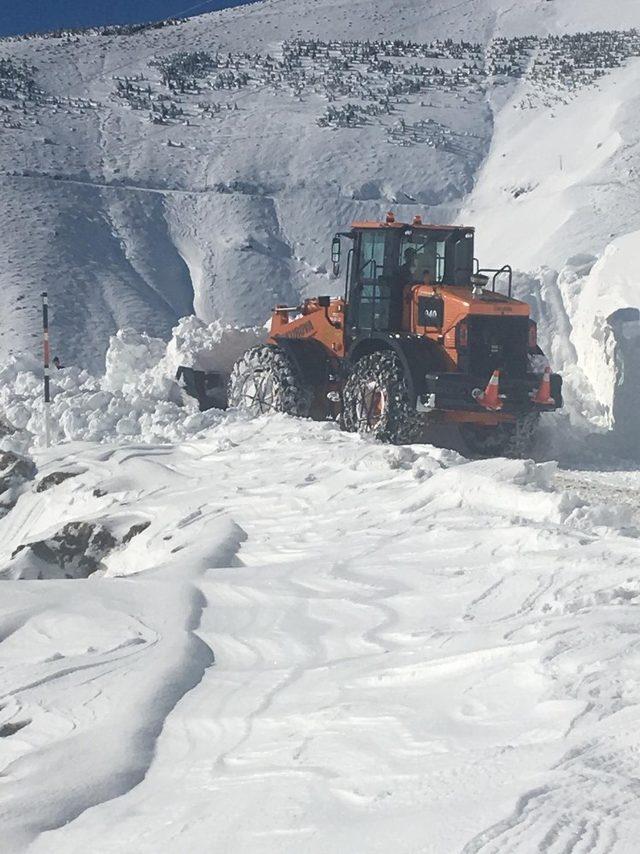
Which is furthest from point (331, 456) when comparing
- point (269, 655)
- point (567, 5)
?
point (567, 5)

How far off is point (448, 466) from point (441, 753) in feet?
15.4

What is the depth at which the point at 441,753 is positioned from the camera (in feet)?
11.5

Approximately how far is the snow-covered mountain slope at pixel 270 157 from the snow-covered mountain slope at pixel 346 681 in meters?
14.3

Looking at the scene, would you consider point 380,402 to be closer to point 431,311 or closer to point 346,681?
point 431,311

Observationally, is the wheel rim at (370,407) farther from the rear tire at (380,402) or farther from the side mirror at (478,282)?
the side mirror at (478,282)

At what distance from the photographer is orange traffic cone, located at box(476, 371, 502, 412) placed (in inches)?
449

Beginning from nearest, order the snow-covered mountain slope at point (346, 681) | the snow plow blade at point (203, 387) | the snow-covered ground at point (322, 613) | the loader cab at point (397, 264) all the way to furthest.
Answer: the snow-covered mountain slope at point (346, 681), the snow-covered ground at point (322, 613), the loader cab at point (397, 264), the snow plow blade at point (203, 387)

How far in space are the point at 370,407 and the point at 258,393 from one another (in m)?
1.58

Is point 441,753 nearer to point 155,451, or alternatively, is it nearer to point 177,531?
point 177,531

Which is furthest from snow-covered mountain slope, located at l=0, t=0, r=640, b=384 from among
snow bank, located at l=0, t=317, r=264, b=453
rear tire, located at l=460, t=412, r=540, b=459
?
rear tire, located at l=460, t=412, r=540, b=459

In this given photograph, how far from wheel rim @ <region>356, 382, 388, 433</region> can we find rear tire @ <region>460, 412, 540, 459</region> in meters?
1.14

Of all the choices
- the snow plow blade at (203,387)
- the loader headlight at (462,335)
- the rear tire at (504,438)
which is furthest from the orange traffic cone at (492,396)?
the snow plow blade at (203,387)

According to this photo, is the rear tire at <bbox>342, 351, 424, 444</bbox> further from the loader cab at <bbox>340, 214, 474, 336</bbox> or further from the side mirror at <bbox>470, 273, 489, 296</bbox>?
the side mirror at <bbox>470, 273, 489, 296</bbox>

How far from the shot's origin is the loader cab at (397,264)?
40.8 ft
